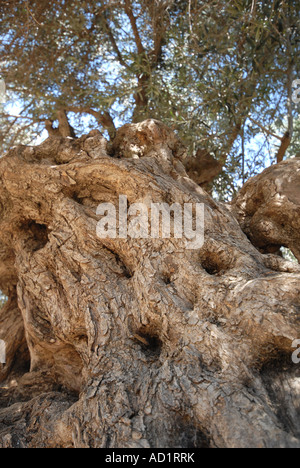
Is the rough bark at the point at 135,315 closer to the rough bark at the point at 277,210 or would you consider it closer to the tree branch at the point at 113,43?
the rough bark at the point at 277,210

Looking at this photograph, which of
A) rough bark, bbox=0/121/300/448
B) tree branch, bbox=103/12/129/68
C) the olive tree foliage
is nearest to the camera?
rough bark, bbox=0/121/300/448

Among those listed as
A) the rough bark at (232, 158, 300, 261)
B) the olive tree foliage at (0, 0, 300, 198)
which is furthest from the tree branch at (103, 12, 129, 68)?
the rough bark at (232, 158, 300, 261)

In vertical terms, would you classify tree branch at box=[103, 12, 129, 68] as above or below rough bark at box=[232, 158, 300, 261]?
above

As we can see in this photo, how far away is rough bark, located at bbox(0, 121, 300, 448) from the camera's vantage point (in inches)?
91.4

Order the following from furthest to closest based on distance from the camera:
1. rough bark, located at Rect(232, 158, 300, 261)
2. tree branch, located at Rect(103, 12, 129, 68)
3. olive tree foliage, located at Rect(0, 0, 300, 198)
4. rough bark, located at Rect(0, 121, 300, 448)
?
tree branch, located at Rect(103, 12, 129, 68)
olive tree foliage, located at Rect(0, 0, 300, 198)
rough bark, located at Rect(232, 158, 300, 261)
rough bark, located at Rect(0, 121, 300, 448)

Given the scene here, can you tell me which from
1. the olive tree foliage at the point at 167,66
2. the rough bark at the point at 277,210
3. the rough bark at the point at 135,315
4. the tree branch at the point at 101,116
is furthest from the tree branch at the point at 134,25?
Answer: the rough bark at the point at 277,210

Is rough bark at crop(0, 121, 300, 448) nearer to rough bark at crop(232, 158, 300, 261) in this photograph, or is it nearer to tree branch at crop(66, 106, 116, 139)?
rough bark at crop(232, 158, 300, 261)

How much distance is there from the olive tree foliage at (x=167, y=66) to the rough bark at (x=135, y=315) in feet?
5.86

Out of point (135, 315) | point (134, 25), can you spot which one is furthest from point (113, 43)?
→ point (135, 315)

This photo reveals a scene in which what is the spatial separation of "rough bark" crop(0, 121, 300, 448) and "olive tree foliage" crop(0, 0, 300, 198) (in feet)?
5.86

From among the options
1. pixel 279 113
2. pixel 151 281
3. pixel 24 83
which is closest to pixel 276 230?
pixel 151 281

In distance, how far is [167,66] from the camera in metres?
6.61

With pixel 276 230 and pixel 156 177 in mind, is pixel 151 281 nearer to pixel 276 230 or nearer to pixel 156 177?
pixel 156 177

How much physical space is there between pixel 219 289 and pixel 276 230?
1.58 metres
